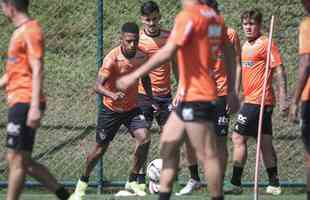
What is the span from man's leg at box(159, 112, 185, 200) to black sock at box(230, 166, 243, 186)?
9.95 ft

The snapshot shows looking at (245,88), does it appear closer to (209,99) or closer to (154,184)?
(154,184)

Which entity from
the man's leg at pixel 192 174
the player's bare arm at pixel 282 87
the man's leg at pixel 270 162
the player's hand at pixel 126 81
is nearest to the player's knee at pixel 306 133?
the player's bare arm at pixel 282 87

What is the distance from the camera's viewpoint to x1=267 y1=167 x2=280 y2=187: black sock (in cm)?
1086

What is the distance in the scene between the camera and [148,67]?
728 cm

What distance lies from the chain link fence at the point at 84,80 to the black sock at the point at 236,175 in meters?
1.02

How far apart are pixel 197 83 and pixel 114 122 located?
129 inches

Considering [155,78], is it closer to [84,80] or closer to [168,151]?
[84,80]

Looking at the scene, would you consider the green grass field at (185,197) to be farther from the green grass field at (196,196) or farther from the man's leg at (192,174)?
the man's leg at (192,174)

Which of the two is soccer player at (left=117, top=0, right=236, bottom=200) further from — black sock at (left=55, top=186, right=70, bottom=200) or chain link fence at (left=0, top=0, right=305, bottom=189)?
chain link fence at (left=0, top=0, right=305, bottom=189)

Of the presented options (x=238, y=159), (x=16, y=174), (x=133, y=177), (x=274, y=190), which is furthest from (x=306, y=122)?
(x=133, y=177)

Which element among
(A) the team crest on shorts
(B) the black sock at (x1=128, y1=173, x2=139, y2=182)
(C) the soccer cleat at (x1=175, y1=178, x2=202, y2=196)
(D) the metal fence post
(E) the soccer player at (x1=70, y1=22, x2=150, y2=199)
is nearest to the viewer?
(A) the team crest on shorts

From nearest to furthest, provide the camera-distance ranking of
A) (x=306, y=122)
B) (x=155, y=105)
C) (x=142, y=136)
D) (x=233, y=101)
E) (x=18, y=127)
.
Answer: (x=18, y=127), (x=233, y=101), (x=306, y=122), (x=142, y=136), (x=155, y=105)

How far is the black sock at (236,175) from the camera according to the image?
10.8 meters

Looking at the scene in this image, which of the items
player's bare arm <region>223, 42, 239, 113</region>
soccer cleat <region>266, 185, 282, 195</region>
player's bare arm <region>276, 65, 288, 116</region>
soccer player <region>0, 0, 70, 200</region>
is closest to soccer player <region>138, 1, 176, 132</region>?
player's bare arm <region>276, 65, 288, 116</region>
